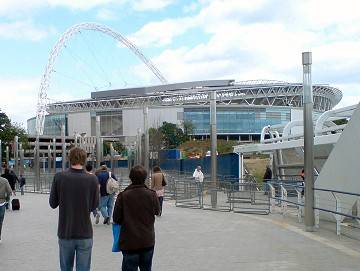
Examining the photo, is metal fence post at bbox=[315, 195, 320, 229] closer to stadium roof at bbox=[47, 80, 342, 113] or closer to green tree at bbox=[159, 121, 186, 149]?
green tree at bbox=[159, 121, 186, 149]

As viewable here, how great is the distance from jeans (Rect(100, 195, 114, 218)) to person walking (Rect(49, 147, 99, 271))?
877 cm

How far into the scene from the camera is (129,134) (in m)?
131

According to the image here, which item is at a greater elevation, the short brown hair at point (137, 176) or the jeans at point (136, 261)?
the short brown hair at point (137, 176)

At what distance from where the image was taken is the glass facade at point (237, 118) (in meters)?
124

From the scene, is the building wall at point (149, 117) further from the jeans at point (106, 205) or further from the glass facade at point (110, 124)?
the jeans at point (106, 205)

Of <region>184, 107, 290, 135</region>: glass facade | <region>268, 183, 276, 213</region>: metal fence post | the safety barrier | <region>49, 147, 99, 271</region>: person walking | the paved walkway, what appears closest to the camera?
<region>49, 147, 99, 271</region>: person walking

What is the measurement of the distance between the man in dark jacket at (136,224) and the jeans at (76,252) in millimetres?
411

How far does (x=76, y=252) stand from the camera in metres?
6.14

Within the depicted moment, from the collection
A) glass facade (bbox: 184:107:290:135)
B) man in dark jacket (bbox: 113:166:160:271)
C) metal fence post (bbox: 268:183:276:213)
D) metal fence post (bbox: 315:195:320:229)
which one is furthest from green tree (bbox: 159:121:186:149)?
man in dark jacket (bbox: 113:166:160:271)

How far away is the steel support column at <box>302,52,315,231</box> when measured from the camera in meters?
13.0

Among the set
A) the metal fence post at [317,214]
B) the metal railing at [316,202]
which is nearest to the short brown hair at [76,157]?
the metal railing at [316,202]

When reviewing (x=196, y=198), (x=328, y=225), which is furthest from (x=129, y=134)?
(x=328, y=225)

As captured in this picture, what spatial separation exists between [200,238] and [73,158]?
6492 millimetres

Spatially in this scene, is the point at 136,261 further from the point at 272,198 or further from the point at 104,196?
the point at 272,198
